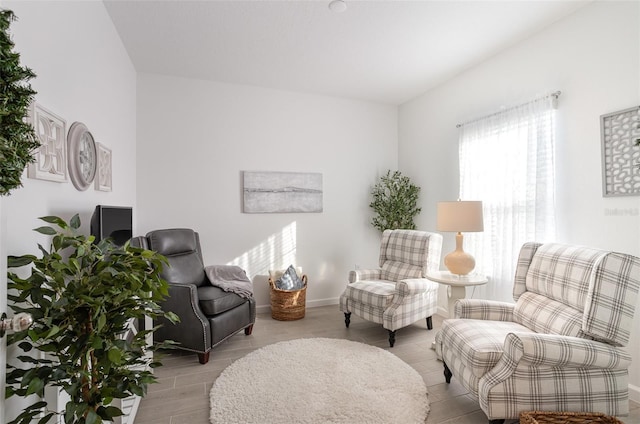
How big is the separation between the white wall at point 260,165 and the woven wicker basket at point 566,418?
2.97 m

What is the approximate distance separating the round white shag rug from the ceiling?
277 centimetres

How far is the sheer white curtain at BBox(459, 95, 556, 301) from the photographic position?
2.81 m

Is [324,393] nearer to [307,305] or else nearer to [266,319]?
[266,319]

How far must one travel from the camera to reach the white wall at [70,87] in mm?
1339

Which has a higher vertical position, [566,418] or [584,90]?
[584,90]

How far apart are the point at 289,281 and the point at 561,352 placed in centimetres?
269

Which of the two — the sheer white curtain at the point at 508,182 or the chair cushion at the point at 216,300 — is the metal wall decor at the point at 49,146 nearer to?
the chair cushion at the point at 216,300

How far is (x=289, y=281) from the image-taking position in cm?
389

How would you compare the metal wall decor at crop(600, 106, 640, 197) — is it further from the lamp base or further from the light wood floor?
the light wood floor

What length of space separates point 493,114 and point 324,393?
9.66 ft

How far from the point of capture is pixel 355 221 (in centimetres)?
466

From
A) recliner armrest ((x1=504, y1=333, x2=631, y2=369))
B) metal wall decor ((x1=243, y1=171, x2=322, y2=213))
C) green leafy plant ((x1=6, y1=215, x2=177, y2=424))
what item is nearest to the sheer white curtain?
recliner armrest ((x1=504, y1=333, x2=631, y2=369))

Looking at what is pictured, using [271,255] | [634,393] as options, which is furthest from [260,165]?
[634,393]

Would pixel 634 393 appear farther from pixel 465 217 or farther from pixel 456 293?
pixel 465 217
